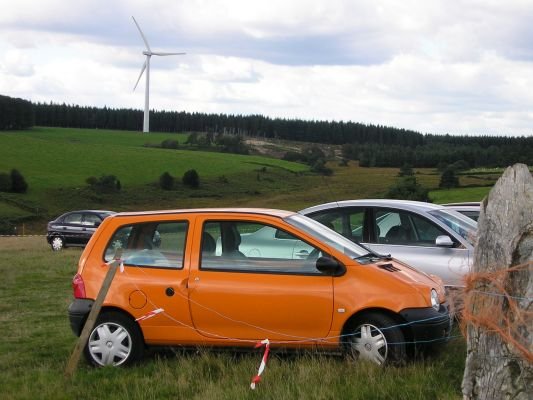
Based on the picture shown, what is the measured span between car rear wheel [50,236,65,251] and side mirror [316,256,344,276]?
24130mm

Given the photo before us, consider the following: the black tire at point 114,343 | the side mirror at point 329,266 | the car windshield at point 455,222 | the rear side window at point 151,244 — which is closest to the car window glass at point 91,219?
the car windshield at point 455,222

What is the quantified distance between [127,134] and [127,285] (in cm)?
13391

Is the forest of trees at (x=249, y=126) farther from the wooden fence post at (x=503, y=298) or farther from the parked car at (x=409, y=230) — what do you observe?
the wooden fence post at (x=503, y=298)

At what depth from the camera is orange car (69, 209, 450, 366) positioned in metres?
7.38

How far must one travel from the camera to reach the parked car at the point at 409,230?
405 inches

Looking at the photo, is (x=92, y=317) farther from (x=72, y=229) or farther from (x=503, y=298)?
(x=72, y=229)

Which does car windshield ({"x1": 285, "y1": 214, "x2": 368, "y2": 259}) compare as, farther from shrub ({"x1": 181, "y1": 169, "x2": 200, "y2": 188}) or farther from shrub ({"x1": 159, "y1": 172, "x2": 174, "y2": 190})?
shrub ({"x1": 181, "y1": 169, "x2": 200, "y2": 188})

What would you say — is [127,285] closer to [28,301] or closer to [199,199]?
[28,301]

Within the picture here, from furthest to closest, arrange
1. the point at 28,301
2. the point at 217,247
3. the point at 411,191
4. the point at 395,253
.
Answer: the point at 411,191 < the point at 28,301 < the point at 395,253 < the point at 217,247

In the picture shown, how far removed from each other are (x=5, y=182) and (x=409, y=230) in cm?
7272

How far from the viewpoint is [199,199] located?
83688 mm

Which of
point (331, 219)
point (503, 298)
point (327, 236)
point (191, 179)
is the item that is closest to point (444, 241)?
point (331, 219)

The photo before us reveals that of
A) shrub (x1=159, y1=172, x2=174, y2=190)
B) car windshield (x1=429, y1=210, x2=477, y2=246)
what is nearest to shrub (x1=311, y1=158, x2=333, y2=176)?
shrub (x1=159, y1=172, x2=174, y2=190)

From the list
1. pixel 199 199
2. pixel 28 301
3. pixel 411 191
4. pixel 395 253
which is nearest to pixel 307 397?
pixel 395 253
